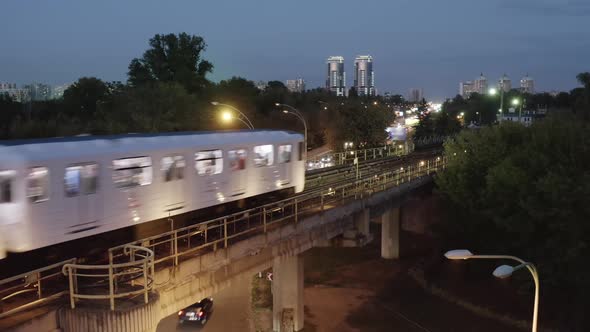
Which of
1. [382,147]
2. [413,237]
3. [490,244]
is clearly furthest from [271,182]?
[382,147]

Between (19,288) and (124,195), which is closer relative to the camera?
(19,288)

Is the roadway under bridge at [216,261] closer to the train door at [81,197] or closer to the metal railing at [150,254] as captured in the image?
the metal railing at [150,254]

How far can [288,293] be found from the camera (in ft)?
91.5

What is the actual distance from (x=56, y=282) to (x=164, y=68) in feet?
214

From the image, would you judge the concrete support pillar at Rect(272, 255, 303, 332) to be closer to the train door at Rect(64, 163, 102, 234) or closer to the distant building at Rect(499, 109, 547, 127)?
the train door at Rect(64, 163, 102, 234)

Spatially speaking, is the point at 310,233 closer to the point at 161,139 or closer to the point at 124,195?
the point at 161,139

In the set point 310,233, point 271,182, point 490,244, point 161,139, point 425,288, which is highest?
point 161,139

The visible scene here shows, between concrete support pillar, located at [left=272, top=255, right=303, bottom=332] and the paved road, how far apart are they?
1787 millimetres

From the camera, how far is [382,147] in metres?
59.5

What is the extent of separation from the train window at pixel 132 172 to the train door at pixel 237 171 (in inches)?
166

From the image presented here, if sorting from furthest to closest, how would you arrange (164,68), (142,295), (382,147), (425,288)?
(164,68), (382,147), (425,288), (142,295)

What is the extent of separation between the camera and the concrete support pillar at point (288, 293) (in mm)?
27719

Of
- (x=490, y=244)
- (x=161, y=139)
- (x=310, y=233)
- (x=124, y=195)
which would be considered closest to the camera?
(x=124, y=195)

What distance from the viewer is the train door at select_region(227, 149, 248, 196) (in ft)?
67.7
